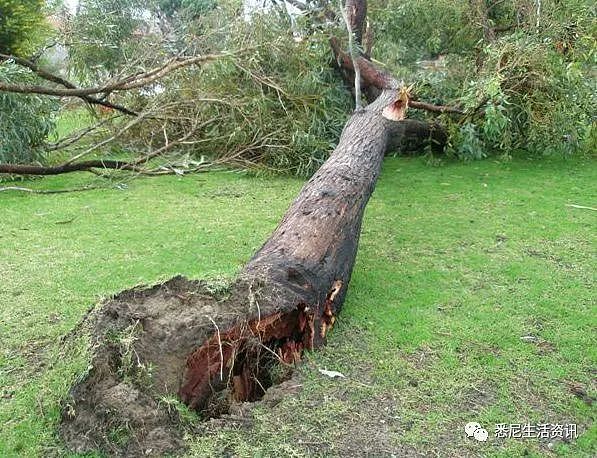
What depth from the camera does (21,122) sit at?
5.57 meters

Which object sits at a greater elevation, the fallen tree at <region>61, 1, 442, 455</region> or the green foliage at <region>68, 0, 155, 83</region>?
the green foliage at <region>68, 0, 155, 83</region>

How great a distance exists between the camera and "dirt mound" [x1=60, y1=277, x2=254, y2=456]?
1.91 meters

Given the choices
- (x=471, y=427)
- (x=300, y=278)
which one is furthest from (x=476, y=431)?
(x=300, y=278)

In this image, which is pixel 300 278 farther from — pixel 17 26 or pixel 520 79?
pixel 17 26

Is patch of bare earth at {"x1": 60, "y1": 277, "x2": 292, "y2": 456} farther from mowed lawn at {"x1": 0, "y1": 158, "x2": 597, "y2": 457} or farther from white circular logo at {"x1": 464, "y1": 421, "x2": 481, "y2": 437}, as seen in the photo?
white circular logo at {"x1": 464, "y1": 421, "x2": 481, "y2": 437}

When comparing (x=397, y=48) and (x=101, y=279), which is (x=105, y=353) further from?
(x=397, y=48)

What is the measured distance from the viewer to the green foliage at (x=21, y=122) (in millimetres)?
5457

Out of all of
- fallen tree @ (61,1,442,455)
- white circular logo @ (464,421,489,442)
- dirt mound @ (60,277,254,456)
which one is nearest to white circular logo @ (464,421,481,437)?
white circular logo @ (464,421,489,442)

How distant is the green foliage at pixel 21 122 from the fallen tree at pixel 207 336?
336 cm

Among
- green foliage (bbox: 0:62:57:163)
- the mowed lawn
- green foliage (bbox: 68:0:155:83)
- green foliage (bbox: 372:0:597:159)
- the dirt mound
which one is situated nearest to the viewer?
the dirt mound

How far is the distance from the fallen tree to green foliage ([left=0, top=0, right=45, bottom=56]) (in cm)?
643

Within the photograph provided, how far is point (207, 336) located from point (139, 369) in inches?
10.6

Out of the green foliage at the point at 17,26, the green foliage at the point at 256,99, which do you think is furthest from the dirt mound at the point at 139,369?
the green foliage at the point at 17,26

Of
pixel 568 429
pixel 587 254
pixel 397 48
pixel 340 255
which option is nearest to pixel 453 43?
pixel 397 48
